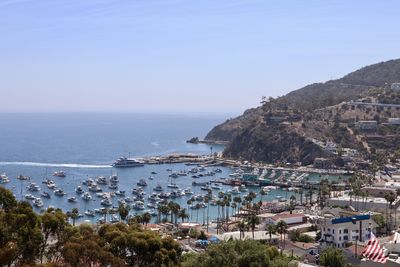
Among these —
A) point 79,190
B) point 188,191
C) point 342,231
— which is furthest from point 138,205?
point 342,231

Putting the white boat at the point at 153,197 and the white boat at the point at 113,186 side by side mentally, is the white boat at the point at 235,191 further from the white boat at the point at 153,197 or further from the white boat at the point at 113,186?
the white boat at the point at 113,186

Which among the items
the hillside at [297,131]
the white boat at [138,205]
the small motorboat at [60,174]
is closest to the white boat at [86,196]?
the white boat at [138,205]

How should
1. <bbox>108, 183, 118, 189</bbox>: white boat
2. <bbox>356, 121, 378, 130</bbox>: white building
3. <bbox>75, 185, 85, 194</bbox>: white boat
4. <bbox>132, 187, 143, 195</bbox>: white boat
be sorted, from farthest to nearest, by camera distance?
<bbox>356, 121, 378, 130</bbox>: white building
<bbox>108, 183, 118, 189</bbox>: white boat
<bbox>75, 185, 85, 194</bbox>: white boat
<bbox>132, 187, 143, 195</bbox>: white boat

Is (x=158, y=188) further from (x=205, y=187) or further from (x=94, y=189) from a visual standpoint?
(x=94, y=189)

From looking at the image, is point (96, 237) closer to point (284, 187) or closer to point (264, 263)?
point (264, 263)

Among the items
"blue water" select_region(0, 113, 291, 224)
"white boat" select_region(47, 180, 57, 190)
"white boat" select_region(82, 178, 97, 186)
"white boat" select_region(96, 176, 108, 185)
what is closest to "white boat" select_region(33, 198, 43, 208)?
"blue water" select_region(0, 113, 291, 224)

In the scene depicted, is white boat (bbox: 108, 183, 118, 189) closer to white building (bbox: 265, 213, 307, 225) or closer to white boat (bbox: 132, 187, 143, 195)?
white boat (bbox: 132, 187, 143, 195)
